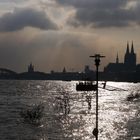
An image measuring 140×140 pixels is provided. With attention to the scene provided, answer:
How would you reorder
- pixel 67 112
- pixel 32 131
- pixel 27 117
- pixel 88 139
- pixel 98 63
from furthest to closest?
pixel 67 112 → pixel 27 117 → pixel 32 131 → pixel 88 139 → pixel 98 63

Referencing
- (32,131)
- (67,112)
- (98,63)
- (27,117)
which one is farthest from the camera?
(67,112)

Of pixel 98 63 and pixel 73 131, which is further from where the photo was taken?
pixel 73 131

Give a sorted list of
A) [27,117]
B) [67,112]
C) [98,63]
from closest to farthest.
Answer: [98,63]
[27,117]
[67,112]

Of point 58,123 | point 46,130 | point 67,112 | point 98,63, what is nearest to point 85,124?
point 58,123

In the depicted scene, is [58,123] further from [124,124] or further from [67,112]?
[67,112]

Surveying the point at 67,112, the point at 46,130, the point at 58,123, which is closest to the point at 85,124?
the point at 58,123

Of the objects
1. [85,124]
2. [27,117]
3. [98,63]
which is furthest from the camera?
[27,117]

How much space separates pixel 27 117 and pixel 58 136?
27956mm

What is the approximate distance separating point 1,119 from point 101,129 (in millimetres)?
28005

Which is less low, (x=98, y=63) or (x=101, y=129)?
(x=98, y=63)

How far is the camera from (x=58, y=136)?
75.2 m

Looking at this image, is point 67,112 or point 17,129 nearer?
point 17,129

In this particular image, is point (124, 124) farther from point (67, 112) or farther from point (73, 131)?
point (67, 112)

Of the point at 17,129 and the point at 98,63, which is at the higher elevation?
the point at 98,63
